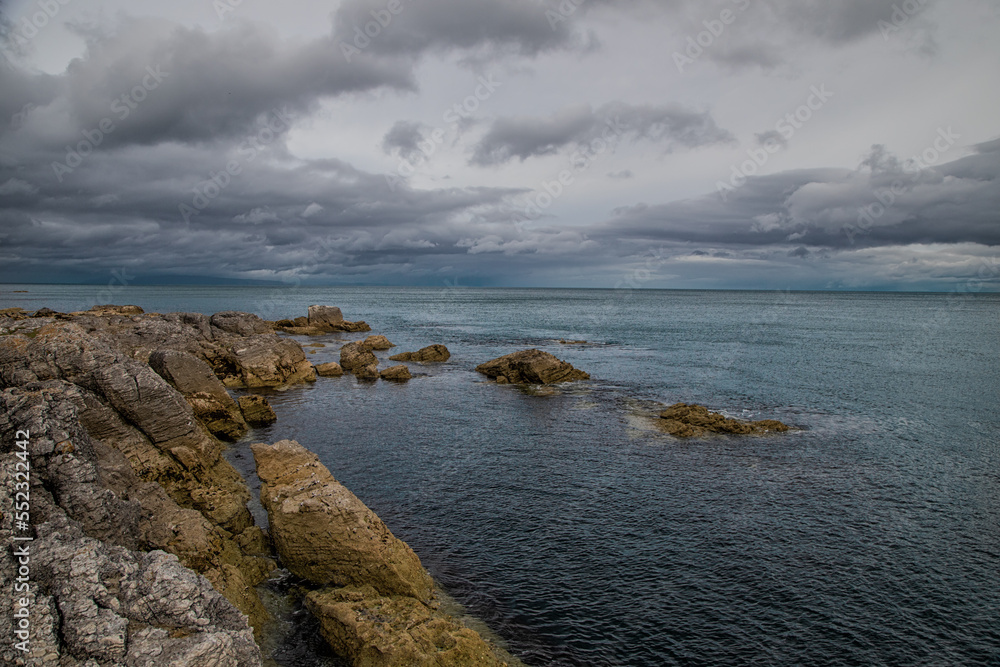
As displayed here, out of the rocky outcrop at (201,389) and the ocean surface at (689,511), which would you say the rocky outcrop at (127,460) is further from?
the rocky outcrop at (201,389)

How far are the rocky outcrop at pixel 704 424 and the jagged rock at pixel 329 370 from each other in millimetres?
31531

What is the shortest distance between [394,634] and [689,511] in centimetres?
1411

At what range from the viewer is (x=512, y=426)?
3578 centimetres

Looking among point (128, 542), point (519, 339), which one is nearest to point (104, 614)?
point (128, 542)

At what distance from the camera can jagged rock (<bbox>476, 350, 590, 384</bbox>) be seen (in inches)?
1946

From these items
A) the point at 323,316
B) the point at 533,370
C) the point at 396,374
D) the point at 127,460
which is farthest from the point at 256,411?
the point at 323,316

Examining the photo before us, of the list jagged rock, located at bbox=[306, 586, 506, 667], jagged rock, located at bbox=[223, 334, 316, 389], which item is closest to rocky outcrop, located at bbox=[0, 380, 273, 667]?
jagged rock, located at bbox=[306, 586, 506, 667]

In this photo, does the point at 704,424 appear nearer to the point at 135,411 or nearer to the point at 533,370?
the point at 533,370

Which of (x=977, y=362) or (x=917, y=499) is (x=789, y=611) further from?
(x=977, y=362)

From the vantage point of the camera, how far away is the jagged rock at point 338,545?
15.4m

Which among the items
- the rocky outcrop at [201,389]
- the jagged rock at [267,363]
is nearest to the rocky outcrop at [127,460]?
the rocky outcrop at [201,389]

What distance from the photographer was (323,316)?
330 ft

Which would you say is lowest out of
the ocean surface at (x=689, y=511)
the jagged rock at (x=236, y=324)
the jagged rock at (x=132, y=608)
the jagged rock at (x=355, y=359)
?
the ocean surface at (x=689, y=511)

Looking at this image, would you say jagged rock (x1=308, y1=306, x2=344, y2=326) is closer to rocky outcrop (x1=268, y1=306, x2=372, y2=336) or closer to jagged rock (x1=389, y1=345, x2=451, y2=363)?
rocky outcrop (x1=268, y1=306, x2=372, y2=336)
